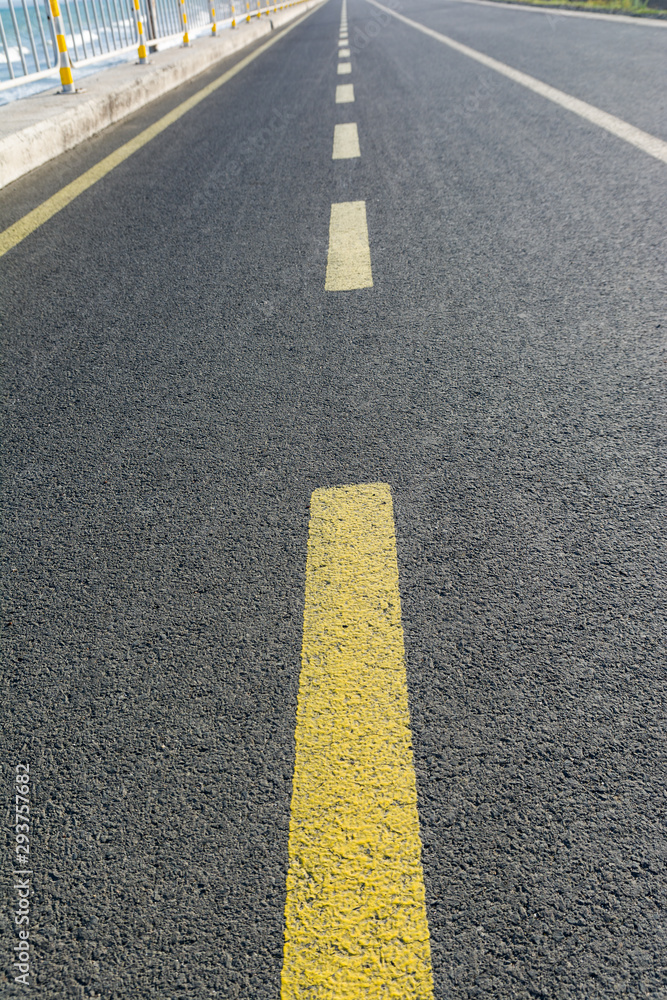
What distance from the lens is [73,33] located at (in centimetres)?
828

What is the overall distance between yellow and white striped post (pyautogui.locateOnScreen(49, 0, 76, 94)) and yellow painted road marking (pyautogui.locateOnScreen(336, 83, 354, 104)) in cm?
265

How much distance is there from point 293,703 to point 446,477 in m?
0.89

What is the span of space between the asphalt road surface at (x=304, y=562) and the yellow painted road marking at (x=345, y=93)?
13.2 feet

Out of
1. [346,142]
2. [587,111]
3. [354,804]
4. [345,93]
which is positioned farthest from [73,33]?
[354,804]

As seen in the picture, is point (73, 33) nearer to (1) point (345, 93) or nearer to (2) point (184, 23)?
(1) point (345, 93)

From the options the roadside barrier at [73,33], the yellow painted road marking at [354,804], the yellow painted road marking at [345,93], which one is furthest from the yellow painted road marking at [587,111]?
the roadside barrier at [73,33]

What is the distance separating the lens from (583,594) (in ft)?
5.55

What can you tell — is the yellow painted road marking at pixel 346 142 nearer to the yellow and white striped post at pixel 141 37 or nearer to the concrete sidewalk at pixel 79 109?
the concrete sidewalk at pixel 79 109

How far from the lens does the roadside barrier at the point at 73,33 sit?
6.72 m

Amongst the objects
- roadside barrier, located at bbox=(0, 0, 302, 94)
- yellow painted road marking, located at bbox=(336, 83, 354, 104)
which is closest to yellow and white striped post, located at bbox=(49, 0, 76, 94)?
roadside barrier, located at bbox=(0, 0, 302, 94)

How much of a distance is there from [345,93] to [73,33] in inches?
123

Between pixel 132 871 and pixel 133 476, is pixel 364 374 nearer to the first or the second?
pixel 133 476

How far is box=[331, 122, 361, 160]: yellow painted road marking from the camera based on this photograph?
5527 millimetres

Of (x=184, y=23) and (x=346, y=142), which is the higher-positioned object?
(x=184, y=23)
